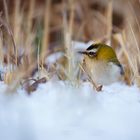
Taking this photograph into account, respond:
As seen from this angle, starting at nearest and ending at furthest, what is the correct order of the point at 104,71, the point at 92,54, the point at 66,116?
the point at 66,116
the point at 104,71
the point at 92,54

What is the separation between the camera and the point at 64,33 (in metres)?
4.46

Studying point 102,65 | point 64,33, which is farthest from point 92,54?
point 64,33

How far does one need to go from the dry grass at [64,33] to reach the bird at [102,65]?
9 centimetres

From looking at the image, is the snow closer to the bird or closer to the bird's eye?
the bird

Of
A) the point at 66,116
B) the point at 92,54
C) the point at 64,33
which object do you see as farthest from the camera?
the point at 64,33

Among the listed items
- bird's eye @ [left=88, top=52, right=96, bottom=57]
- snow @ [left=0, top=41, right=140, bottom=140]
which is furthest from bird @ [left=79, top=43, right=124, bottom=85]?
snow @ [left=0, top=41, right=140, bottom=140]

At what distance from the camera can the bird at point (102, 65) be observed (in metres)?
3.47

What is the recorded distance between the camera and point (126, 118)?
7.52ft

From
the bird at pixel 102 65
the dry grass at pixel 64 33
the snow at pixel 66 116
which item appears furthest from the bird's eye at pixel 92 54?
the snow at pixel 66 116

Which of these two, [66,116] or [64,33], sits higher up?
[64,33]

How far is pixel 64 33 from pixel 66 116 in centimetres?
230

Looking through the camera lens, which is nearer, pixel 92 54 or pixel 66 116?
pixel 66 116

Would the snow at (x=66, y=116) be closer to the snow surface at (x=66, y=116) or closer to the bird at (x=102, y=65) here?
the snow surface at (x=66, y=116)

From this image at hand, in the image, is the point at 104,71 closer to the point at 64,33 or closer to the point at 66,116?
the point at 64,33
